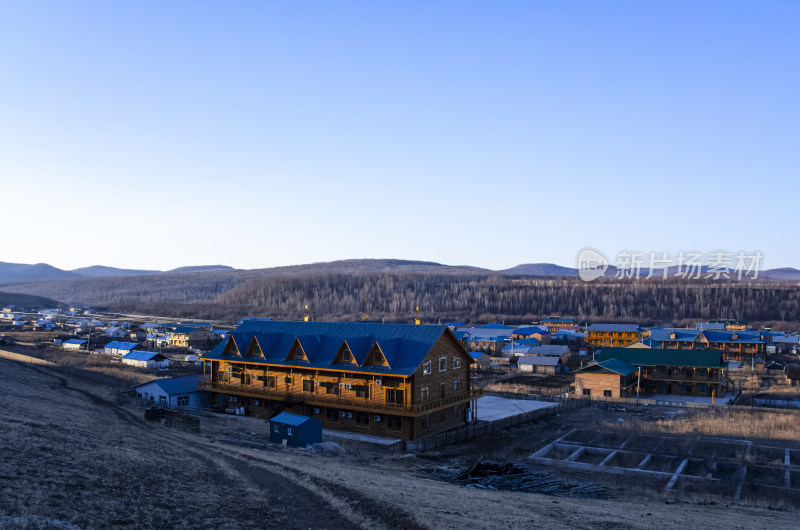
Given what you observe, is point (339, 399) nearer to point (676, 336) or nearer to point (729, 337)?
point (676, 336)

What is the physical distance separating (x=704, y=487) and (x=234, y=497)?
76.9 feet

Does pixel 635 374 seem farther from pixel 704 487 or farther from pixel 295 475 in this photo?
pixel 295 475

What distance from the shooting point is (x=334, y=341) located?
1849 inches

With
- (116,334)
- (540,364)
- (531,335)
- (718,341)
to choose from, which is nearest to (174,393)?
(540,364)

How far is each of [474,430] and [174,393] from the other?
1046 inches

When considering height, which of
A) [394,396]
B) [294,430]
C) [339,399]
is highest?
[394,396]

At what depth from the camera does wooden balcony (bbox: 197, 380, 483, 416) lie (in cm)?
4150

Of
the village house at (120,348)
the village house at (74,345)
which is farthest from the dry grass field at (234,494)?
the village house at (74,345)

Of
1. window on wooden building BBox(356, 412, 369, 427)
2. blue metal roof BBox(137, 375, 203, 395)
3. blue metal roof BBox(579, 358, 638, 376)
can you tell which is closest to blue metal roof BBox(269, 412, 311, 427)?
window on wooden building BBox(356, 412, 369, 427)

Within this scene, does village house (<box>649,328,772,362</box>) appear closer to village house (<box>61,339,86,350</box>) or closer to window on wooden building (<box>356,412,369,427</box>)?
window on wooden building (<box>356,412,369,427</box>)

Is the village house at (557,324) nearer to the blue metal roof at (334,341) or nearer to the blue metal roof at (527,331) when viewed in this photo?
the blue metal roof at (527,331)

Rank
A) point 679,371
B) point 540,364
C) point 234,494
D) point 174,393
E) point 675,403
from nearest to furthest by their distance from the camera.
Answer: point 234,494
point 174,393
point 675,403
point 679,371
point 540,364

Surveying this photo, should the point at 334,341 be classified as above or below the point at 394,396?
above

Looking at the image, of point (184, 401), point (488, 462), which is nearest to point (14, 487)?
point (488, 462)
